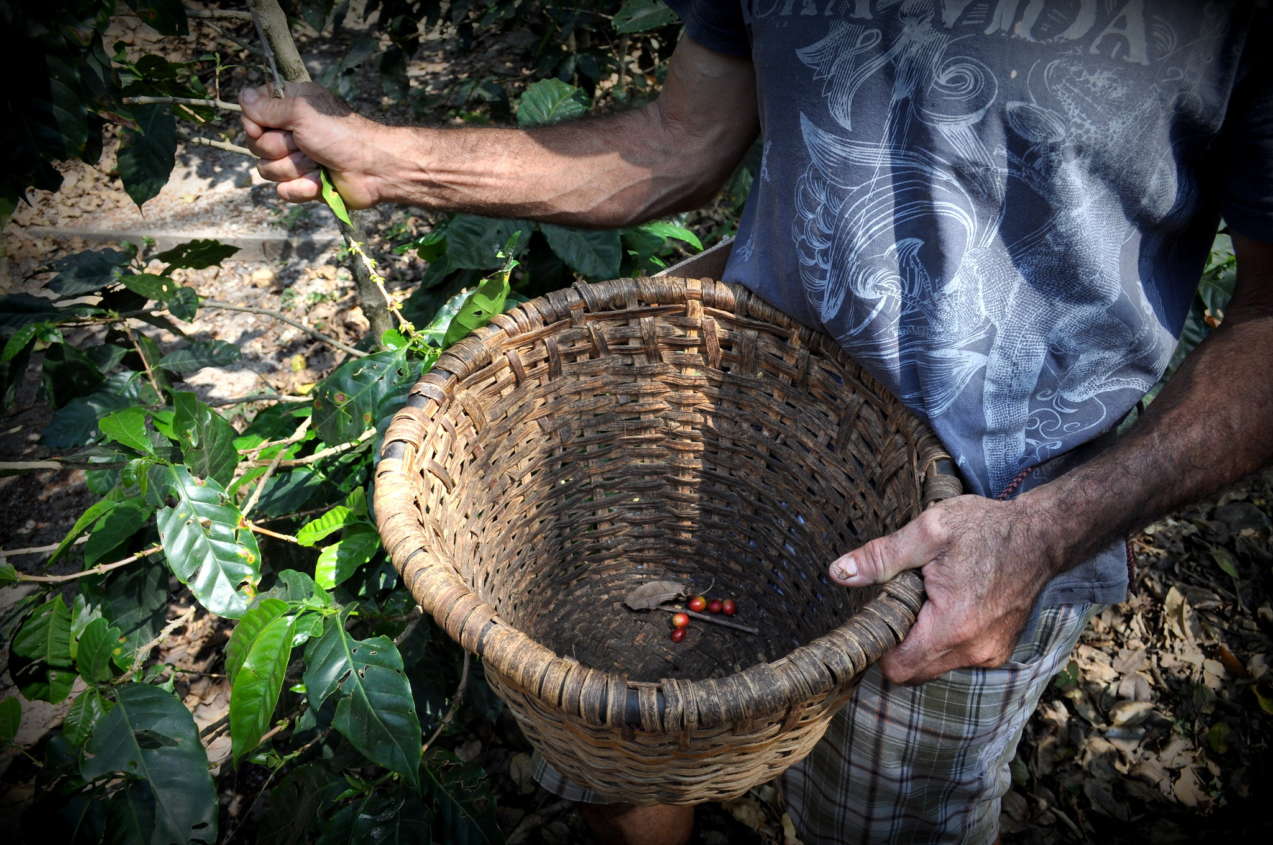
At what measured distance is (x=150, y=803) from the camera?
1.13 m

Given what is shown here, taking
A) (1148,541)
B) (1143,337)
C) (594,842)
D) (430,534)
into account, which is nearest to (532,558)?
(430,534)

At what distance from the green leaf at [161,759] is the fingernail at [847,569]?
0.97m

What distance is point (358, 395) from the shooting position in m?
1.58

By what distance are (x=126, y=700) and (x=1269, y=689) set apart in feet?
9.13

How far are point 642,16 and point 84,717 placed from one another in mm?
1987

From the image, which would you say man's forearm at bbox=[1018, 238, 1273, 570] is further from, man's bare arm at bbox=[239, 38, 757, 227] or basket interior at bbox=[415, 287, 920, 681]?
man's bare arm at bbox=[239, 38, 757, 227]

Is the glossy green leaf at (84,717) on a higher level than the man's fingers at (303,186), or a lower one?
lower

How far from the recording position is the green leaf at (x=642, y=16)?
81.2 inches

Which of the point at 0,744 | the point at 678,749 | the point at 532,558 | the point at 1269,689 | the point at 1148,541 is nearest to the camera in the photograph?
the point at 678,749

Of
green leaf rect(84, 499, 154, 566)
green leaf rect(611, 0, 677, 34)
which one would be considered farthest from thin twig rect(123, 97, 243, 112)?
green leaf rect(611, 0, 677, 34)

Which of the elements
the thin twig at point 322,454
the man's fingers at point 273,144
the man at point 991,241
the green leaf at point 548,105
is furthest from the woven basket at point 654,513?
the green leaf at point 548,105

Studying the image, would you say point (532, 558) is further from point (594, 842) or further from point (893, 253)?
point (893, 253)

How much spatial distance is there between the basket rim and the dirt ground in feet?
2.77

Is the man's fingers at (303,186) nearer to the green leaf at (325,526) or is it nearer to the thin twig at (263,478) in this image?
the thin twig at (263,478)
